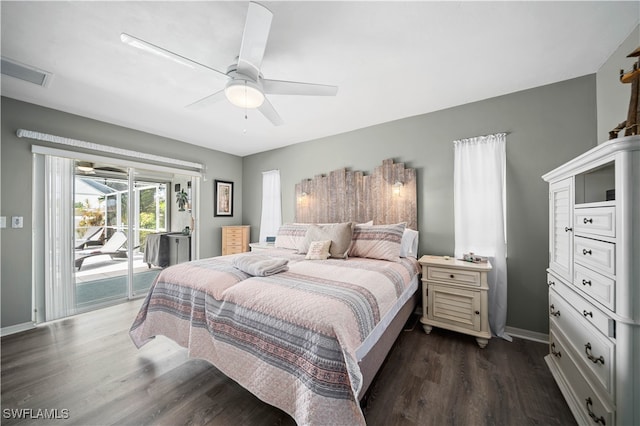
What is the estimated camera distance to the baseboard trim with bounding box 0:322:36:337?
2.43 m

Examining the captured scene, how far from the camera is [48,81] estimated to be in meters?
2.17

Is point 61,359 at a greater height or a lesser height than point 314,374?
lesser

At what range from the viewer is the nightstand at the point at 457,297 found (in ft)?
7.17

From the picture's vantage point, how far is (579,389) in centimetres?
137

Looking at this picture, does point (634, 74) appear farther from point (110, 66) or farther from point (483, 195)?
point (110, 66)

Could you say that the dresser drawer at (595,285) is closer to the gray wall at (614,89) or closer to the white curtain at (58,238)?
A: the gray wall at (614,89)

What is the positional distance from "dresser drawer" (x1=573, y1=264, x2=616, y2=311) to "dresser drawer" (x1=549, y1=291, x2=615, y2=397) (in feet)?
0.58

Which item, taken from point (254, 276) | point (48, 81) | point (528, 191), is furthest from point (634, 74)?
point (48, 81)

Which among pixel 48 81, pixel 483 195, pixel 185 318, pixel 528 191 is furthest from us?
pixel 483 195

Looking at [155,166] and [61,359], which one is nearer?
[61,359]

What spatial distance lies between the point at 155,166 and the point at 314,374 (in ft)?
12.9

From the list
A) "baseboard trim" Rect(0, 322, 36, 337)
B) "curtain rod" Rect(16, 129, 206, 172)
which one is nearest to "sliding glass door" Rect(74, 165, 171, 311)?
"curtain rod" Rect(16, 129, 206, 172)

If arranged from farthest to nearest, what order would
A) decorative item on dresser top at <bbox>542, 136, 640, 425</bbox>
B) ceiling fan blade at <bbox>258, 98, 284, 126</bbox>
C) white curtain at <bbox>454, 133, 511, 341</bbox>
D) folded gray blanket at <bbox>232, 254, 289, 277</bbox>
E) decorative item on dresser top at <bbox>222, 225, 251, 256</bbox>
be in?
decorative item on dresser top at <bbox>222, 225, 251, 256</bbox>, white curtain at <bbox>454, 133, 511, 341</bbox>, ceiling fan blade at <bbox>258, 98, 284, 126</bbox>, folded gray blanket at <bbox>232, 254, 289, 277</bbox>, decorative item on dresser top at <bbox>542, 136, 640, 425</bbox>

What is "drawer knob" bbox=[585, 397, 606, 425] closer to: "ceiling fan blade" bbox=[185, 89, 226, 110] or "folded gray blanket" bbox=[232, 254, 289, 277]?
"folded gray blanket" bbox=[232, 254, 289, 277]
